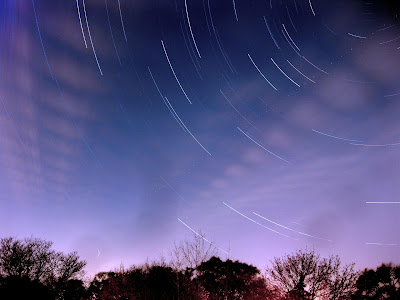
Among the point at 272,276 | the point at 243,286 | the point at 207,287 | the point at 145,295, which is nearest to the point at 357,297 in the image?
the point at 272,276

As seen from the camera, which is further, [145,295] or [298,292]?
[298,292]

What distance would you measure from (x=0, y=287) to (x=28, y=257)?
47.9ft

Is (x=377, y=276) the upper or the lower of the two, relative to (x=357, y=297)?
upper

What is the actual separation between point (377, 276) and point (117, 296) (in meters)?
41.9

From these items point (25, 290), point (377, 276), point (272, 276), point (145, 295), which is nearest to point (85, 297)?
point (25, 290)

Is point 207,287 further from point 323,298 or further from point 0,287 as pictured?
point 0,287

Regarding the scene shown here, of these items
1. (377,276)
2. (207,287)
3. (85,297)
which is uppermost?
(377,276)

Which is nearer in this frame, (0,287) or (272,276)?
(0,287)

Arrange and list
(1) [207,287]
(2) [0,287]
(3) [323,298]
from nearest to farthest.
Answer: (2) [0,287] → (3) [323,298] → (1) [207,287]

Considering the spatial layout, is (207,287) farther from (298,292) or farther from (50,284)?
(50,284)

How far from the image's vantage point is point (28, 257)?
5203 cm

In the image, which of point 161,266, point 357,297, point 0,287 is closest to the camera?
point 0,287

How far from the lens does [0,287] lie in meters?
38.1

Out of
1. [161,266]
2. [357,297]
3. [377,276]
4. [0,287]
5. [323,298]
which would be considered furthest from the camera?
[377,276]
